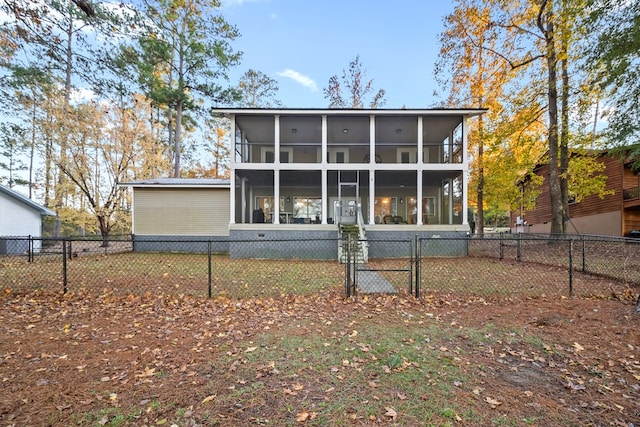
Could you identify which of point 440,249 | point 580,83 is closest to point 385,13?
point 580,83

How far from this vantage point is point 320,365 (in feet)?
10.5

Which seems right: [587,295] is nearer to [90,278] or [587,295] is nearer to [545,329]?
A: [545,329]

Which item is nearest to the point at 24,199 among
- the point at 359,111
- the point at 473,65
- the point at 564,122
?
the point at 359,111

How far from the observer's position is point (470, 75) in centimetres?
1736

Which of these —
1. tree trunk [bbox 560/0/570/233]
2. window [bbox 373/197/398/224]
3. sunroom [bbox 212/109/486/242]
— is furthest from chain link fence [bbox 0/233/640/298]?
window [bbox 373/197/398/224]

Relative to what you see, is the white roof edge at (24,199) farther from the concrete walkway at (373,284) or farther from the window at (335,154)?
the concrete walkway at (373,284)

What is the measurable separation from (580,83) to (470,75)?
593cm

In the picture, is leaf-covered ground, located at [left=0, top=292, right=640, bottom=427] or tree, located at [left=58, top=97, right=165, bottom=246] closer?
leaf-covered ground, located at [left=0, top=292, right=640, bottom=427]

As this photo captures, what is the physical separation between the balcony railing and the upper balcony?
9.92 meters

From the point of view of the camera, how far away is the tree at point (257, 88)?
25.2 m

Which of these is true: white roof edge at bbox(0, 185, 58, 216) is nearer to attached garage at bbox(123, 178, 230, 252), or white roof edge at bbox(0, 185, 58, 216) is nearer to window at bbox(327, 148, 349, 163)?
attached garage at bbox(123, 178, 230, 252)

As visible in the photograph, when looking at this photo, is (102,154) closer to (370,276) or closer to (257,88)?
(257,88)

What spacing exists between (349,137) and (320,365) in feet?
45.6

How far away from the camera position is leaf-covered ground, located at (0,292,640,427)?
2.38 meters
